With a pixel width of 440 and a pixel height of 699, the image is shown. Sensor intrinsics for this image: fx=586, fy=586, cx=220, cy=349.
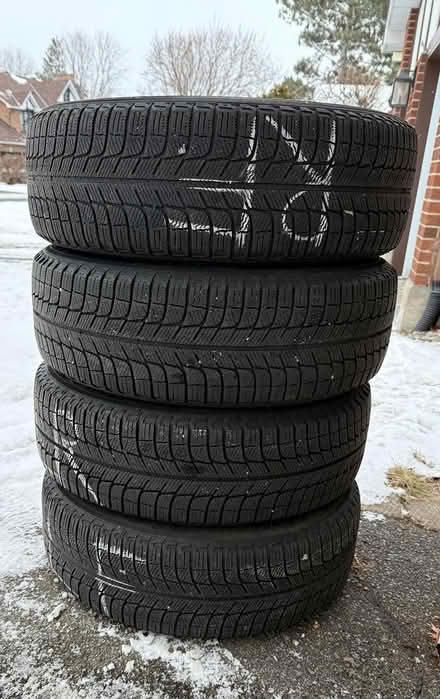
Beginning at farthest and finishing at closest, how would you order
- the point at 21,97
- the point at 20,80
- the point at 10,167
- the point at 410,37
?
the point at 20,80 → the point at 21,97 → the point at 10,167 → the point at 410,37

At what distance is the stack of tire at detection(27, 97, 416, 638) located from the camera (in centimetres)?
138

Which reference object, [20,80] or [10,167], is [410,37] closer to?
[10,167]

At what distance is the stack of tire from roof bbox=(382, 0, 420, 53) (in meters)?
9.82

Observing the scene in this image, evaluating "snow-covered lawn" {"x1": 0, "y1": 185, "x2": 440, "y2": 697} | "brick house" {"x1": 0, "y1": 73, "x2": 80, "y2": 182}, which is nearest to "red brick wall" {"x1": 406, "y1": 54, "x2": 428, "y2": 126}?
"snow-covered lawn" {"x1": 0, "y1": 185, "x2": 440, "y2": 697}

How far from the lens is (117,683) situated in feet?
5.14

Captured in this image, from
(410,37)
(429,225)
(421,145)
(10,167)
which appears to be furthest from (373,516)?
(10,167)

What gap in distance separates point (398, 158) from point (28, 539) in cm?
184

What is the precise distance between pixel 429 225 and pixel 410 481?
382cm

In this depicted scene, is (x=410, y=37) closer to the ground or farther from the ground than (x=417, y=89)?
farther from the ground

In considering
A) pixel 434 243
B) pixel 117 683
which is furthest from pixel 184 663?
pixel 434 243

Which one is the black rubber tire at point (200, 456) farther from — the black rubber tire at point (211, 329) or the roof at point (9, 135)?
the roof at point (9, 135)

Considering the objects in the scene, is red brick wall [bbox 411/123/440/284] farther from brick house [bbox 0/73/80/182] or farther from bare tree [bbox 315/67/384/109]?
brick house [bbox 0/73/80/182]

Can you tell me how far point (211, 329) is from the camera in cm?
144

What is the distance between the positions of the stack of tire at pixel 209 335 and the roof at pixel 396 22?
9.82 meters
